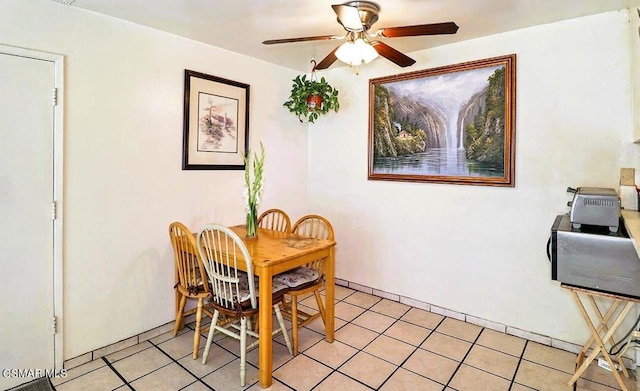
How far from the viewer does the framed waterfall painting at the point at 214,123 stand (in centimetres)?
279

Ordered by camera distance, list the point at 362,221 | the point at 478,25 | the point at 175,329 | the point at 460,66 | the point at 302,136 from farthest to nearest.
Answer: the point at 302,136
the point at 362,221
the point at 460,66
the point at 175,329
the point at 478,25

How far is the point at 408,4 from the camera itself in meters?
2.10

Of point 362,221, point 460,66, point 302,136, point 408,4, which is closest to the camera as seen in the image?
point 408,4

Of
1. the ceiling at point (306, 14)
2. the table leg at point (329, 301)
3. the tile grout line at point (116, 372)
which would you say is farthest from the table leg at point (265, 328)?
the ceiling at point (306, 14)

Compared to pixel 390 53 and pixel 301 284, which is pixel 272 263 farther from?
pixel 390 53

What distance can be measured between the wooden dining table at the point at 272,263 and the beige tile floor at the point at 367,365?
0.17m

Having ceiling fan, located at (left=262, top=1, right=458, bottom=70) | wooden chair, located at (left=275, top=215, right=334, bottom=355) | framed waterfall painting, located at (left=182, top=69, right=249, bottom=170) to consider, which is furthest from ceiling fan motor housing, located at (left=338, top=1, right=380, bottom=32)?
wooden chair, located at (left=275, top=215, right=334, bottom=355)

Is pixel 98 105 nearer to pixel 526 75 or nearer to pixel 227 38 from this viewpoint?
pixel 227 38

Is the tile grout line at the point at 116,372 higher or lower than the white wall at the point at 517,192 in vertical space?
lower

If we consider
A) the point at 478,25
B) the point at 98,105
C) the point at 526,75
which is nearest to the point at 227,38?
the point at 98,105

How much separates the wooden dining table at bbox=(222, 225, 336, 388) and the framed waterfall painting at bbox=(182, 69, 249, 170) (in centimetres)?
66

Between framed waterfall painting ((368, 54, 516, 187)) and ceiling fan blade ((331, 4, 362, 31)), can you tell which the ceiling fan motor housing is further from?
framed waterfall painting ((368, 54, 516, 187))

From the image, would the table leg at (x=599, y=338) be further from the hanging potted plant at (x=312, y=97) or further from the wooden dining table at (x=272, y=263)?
the hanging potted plant at (x=312, y=97)

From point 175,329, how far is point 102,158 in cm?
137
